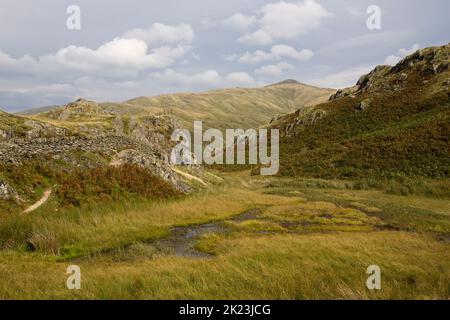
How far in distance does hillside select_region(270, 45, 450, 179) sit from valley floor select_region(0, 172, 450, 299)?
28.0 metres

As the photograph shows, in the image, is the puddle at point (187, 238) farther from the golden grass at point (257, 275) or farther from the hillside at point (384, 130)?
the hillside at point (384, 130)

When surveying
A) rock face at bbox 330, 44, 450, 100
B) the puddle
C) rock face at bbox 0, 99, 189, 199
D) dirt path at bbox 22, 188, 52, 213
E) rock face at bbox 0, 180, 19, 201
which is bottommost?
the puddle

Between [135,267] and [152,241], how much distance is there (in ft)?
23.5

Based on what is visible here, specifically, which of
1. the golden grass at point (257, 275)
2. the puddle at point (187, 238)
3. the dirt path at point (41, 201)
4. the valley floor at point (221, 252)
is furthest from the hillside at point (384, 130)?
the dirt path at point (41, 201)

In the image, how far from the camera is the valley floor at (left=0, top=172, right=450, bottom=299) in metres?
10.9

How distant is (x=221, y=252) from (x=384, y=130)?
7084cm

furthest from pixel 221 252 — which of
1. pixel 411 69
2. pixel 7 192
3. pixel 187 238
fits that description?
pixel 411 69

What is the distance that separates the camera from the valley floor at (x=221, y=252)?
10.9m

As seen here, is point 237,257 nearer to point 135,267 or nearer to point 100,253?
point 135,267

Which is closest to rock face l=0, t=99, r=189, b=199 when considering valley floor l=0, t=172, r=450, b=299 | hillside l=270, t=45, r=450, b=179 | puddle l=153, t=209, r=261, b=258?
valley floor l=0, t=172, r=450, b=299

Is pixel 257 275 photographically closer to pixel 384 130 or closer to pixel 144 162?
pixel 144 162

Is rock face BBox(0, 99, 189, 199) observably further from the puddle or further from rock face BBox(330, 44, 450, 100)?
rock face BBox(330, 44, 450, 100)

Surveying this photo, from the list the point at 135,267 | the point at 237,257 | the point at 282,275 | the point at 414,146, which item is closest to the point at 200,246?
the point at 237,257

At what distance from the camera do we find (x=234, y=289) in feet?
36.2
